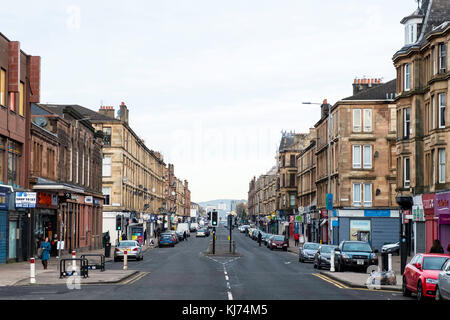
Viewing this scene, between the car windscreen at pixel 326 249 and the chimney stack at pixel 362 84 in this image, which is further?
the chimney stack at pixel 362 84


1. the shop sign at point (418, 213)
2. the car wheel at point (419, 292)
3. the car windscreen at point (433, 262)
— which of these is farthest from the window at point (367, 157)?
the car wheel at point (419, 292)

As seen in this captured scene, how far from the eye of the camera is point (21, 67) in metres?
44.3

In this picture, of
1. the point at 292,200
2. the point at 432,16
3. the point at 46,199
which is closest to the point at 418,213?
the point at 432,16

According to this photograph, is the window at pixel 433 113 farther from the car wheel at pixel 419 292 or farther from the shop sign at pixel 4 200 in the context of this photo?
the shop sign at pixel 4 200

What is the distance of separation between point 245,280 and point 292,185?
8508 centimetres

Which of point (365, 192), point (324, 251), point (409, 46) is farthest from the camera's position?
point (365, 192)

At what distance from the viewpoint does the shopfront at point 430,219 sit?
4526cm

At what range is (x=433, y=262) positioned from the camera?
73.3ft

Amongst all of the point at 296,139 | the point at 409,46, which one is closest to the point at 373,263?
the point at 409,46

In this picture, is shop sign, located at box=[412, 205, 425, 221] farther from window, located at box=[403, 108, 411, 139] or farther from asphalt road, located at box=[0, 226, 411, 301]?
asphalt road, located at box=[0, 226, 411, 301]

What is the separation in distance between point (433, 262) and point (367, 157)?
45.3m

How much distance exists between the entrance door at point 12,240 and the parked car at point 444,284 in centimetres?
2855

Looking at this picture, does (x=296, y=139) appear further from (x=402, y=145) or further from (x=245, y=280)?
(x=245, y=280)

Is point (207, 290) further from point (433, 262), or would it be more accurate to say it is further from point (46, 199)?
point (46, 199)
